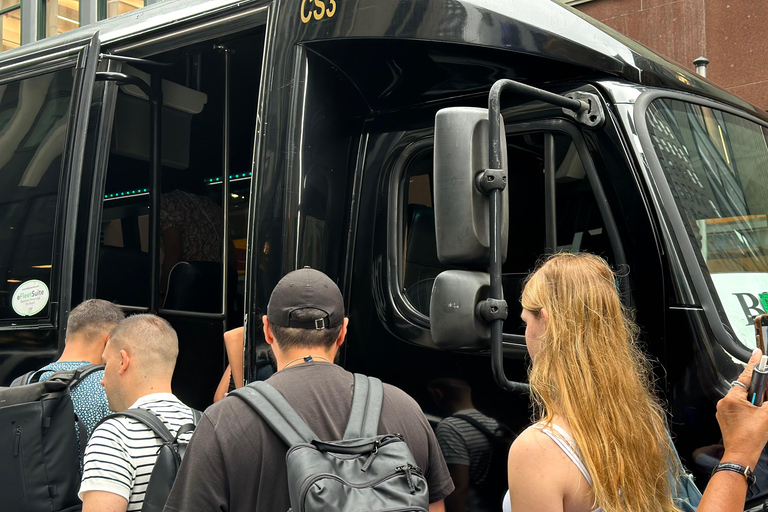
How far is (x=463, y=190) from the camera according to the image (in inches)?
97.0

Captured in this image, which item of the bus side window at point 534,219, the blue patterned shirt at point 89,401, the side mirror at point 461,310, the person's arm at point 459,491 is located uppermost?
the bus side window at point 534,219

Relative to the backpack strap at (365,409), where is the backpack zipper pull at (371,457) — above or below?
below

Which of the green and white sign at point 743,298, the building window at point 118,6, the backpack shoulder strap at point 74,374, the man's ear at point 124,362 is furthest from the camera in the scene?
the building window at point 118,6

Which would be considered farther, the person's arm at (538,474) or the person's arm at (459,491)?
the person's arm at (459,491)

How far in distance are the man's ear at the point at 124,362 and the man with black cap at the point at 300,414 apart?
0.77 meters

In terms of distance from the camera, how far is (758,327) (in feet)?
7.31

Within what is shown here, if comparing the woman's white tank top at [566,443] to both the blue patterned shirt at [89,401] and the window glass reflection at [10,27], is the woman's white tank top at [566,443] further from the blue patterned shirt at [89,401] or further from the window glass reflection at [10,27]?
the window glass reflection at [10,27]

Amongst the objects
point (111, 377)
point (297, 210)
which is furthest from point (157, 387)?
point (297, 210)

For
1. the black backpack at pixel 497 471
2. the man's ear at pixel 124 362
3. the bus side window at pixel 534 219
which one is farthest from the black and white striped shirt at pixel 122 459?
the bus side window at pixel 534 219

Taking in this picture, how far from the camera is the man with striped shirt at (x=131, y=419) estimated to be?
253cm

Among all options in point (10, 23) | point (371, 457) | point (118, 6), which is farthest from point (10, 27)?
point (371, 457)

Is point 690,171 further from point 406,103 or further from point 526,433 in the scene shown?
point 526,433

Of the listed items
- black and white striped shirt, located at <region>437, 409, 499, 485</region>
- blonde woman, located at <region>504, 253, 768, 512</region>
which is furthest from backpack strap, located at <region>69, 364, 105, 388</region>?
blonde woman, located at <region>504, 253, 768, 512</region>

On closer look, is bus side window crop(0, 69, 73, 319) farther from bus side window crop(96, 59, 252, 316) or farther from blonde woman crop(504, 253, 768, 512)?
blonde woman crop(504, 253, 768, 512)
